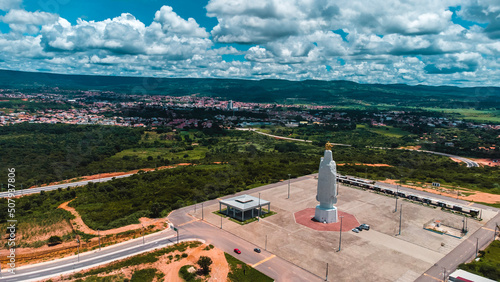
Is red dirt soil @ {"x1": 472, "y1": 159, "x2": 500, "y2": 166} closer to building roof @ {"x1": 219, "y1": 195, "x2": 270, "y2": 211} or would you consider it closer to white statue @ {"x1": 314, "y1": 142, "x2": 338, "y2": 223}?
white statue @ {"x1": 314, "y1": 142, "x2": 338, "y2": 223}

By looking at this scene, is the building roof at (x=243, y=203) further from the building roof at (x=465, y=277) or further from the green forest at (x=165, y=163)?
the building roof at (x=465, y=277)

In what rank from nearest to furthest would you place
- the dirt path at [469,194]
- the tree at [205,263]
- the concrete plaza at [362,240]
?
the tree at [205,263]
the concrete plaza at [362,240]
the dirt path at [469,194]

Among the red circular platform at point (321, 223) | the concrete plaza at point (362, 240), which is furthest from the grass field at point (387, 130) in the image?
the red circular platform at point (321, 223)

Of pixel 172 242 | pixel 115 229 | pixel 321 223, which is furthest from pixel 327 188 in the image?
pixel 115 229

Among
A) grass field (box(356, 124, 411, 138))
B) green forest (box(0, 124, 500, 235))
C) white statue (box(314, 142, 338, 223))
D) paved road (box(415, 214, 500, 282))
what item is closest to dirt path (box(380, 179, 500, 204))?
green forest (box(0, 124, 500, 235))

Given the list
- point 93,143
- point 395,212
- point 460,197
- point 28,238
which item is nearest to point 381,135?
point 460,197

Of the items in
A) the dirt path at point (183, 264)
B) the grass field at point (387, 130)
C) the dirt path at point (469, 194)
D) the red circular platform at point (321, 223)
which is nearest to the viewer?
the dirt path at point (183, 264)

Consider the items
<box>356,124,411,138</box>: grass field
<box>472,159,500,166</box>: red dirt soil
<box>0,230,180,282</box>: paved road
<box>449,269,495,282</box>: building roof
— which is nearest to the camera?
<box>449,269,495,282</box>: building roof
